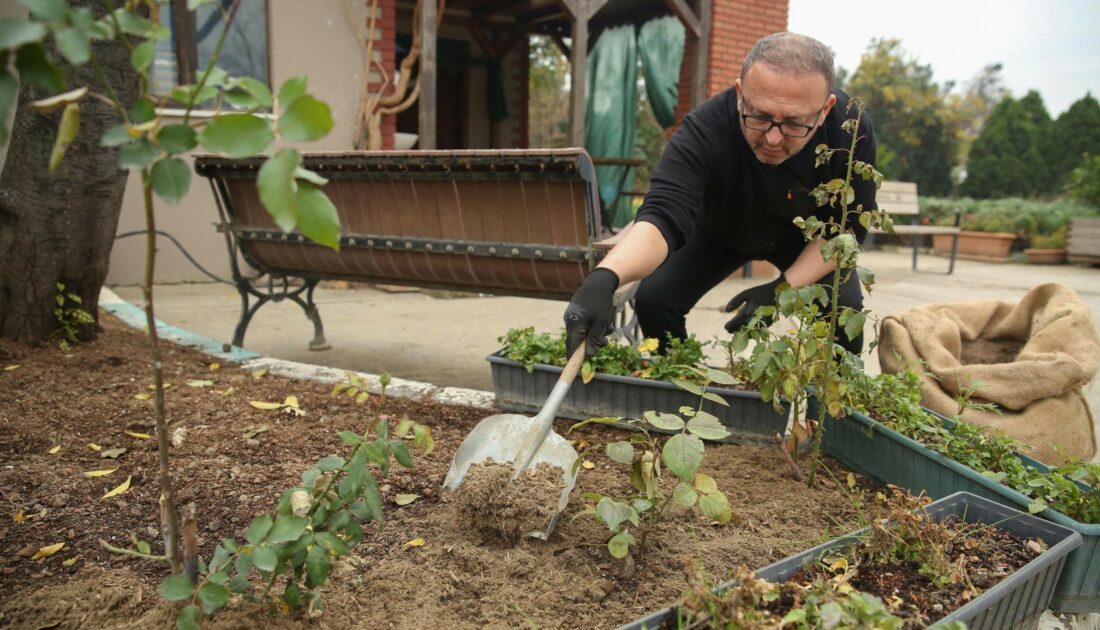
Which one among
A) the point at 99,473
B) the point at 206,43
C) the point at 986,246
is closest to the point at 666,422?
the point at 99,473

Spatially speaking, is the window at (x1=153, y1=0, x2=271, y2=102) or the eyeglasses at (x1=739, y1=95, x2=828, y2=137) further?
the window at (x1=153, y1=0, x2=271, y2=102)

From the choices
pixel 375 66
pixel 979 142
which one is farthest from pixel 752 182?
pixel 979 142

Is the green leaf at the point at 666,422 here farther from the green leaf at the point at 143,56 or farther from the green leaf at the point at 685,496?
the green leaf at the point at 143,56

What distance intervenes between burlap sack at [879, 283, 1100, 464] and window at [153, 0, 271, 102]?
5766 millimetres

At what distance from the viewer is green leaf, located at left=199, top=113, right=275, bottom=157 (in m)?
0.96

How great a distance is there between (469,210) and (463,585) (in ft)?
6.71

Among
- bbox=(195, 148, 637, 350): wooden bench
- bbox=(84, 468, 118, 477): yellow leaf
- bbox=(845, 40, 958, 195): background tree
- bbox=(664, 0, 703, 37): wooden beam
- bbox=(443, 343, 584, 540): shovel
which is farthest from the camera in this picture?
bbox=(845, 40, 958, 195): background tree

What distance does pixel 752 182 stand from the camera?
115 inches

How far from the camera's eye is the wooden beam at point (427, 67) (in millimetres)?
6719

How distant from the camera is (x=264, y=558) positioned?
4.00ft

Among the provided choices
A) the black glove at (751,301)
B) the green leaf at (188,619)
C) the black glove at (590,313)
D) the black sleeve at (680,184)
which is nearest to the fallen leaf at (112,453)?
the green leaf at (188,619)

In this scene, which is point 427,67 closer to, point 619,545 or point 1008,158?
point 619,545

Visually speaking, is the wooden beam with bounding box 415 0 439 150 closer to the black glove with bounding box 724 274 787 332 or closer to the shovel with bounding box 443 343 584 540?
the black glove with bounding box 724 274 787 332

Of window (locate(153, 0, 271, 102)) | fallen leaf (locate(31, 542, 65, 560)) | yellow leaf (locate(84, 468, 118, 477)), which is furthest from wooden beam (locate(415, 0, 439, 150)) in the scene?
fallen leaf (locate(31, 542, 65, 560))
